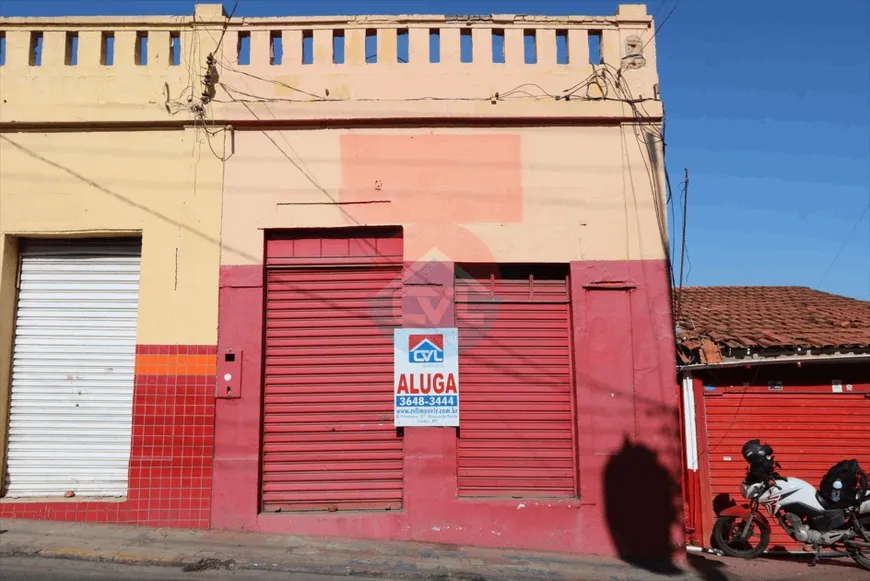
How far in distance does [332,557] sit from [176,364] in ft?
9.24

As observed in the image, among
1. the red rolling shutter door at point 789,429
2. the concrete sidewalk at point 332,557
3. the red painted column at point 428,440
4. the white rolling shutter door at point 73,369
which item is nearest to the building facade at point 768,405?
the red rolling shutter door at point 789,429

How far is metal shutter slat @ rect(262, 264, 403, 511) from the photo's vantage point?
26.1 ft

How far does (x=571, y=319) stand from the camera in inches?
323

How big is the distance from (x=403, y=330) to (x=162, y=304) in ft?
9.17

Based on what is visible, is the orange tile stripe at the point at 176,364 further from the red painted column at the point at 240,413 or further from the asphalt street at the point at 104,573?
the asphalt street at the point at 104,573

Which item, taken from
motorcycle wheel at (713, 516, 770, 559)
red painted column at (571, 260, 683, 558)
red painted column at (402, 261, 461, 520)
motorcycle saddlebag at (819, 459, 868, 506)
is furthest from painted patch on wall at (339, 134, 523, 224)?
motorcycle saddlebag at (819, 459, 868, 506)

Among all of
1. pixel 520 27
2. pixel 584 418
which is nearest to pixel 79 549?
pixel 584 418

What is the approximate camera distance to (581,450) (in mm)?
7840

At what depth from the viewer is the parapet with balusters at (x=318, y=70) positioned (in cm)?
837

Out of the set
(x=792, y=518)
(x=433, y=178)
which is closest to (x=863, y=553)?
(x=792, y=518)

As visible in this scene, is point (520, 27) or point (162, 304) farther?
point (520, 27)

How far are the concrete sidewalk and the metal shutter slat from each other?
0.64 metres

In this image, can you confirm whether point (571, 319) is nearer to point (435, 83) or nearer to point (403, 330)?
point (403, 330)

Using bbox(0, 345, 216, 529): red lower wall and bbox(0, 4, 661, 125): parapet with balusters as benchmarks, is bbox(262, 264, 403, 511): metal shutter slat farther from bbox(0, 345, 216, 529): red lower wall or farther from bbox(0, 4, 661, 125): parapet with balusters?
bbox(0, 4, 661, 125): parapet with balusters
